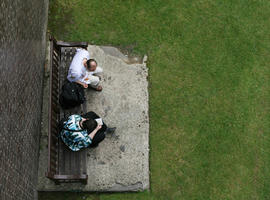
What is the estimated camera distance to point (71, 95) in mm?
5008

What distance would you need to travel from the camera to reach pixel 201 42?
22.3 ft

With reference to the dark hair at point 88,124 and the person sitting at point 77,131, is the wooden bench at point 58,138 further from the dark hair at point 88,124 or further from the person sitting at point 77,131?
the dark hair at point 88,124

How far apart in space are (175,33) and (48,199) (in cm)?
461

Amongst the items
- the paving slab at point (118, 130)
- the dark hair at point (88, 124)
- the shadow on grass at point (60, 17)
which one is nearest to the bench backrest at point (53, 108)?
the dark hair at point (88, 124)

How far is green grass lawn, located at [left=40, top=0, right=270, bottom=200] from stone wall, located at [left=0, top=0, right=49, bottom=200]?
1.19 m

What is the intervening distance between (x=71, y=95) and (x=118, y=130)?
140cm

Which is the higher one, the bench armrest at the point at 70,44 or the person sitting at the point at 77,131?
the bench armrest at the point at 70,44

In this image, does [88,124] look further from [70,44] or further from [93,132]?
[70,44]

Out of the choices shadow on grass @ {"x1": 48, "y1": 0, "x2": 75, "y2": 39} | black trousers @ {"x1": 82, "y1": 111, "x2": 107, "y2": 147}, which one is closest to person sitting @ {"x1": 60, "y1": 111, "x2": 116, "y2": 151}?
black trousers @ {"x1": 82, "y1": 111, "x2": 107, "y2": 147}

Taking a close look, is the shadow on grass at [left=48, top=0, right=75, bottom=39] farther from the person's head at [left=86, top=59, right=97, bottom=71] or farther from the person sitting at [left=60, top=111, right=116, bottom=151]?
the person sitting at [left=60, top=111, right=116, bottom=151]

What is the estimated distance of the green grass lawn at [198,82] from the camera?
598 centimetres

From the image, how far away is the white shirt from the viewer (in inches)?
204

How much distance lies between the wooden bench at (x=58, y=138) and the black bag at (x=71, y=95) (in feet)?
0.61

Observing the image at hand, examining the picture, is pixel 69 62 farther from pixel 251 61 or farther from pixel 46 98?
pixel 251 61
